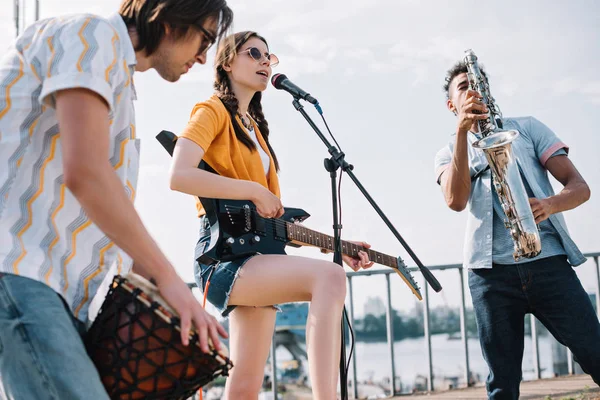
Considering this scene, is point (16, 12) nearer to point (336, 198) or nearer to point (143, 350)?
point (336, 198)

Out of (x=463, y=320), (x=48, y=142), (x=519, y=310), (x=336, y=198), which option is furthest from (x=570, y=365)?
(x=48, y=142)

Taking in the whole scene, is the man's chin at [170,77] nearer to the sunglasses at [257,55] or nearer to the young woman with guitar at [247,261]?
the young woman with guitar at [247,261]

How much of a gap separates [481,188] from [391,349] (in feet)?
10.1

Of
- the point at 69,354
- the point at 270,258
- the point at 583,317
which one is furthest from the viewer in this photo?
the point at 583,317

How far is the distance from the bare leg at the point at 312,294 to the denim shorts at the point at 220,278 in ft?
0.10

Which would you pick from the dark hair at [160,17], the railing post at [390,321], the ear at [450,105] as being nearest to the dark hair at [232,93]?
the ear at [450,105]

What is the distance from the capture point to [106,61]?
1.48 meters

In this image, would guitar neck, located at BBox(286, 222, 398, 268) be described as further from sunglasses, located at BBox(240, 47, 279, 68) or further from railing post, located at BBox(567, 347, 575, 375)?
railing post, located at BBox(567, 347, 575, 375)

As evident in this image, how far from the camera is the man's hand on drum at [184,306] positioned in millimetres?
1458

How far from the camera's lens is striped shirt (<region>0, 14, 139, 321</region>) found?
144cm

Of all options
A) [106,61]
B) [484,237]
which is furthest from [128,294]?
[484,237]

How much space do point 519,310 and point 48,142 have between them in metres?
2.62

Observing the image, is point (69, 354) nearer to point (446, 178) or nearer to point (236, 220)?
point (236, 220)

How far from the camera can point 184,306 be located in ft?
4.80
